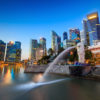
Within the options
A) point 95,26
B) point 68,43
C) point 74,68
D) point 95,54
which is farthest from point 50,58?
point 95,26

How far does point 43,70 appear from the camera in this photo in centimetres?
3148

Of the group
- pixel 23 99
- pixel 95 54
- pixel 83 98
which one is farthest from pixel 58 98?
pixel 95 54

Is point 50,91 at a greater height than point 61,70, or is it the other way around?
point 61,70

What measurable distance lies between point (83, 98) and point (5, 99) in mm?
7514

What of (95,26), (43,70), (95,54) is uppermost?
(95,26)

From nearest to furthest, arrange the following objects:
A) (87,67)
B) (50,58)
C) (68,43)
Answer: (87,67) < (50,58) < (68,43)

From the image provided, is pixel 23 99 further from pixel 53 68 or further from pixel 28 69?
pixel 28 69

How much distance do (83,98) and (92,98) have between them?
0.88 metres

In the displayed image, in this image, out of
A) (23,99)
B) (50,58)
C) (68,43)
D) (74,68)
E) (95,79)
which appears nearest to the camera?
(23,99)

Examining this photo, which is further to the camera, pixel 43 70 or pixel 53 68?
pixel 43 70

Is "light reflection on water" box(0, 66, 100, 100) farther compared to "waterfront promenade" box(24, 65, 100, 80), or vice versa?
"waterfront promenade" box(24, 65, 100, 80)

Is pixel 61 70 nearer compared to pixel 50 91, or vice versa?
pixel 50 91

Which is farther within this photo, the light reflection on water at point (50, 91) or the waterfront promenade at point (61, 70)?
the waterfront promenade at point (61, 70)

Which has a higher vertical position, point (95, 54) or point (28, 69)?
point (95, 54)
